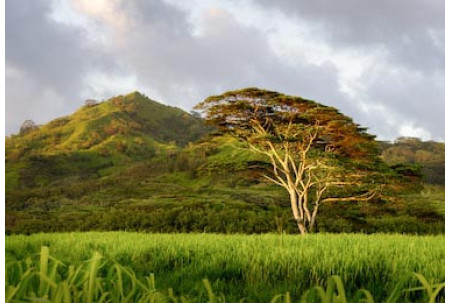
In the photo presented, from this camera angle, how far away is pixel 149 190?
1786 cm

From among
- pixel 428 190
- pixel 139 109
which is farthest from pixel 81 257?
pixel 139 109

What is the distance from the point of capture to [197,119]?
35.3m

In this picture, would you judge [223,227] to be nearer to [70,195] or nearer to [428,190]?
[70,195]

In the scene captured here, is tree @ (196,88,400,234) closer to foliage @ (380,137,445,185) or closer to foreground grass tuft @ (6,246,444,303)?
foreground grass tuft @ (6,246,444,303)

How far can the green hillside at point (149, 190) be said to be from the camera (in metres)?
12.4

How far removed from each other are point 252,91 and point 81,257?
28.4ft

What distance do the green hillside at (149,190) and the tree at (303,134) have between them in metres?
0.65

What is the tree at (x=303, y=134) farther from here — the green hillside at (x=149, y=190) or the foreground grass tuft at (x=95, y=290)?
the foreground grass tuft at (x=95, y=290)

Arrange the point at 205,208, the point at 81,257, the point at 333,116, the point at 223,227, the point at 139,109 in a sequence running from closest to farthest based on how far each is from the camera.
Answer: the point at 81,257 → the point at 333,116 → the point at 223,227 → the point at 205,208 → the point at 139,109

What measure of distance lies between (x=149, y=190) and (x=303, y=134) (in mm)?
7998

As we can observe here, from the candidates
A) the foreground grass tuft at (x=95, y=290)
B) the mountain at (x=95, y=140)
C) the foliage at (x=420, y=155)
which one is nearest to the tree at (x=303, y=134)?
the foreground grass tuft at (x=95, y=290)

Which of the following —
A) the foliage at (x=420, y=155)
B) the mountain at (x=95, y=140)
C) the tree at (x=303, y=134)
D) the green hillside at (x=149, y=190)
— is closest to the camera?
the tree at (x=303, y=134)

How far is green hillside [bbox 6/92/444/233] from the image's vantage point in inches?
487

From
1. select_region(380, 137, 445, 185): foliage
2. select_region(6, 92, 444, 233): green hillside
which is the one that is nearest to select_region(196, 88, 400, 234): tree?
select_region(6, 92, 444, 233): green hillside
